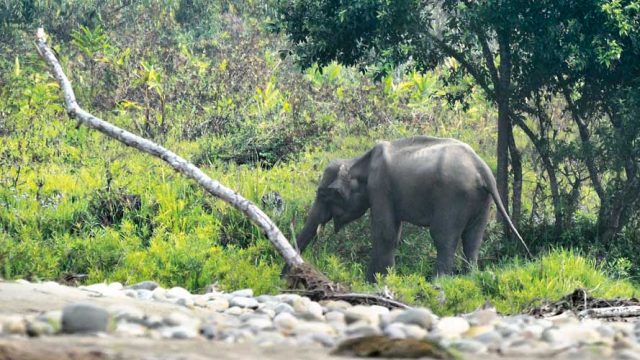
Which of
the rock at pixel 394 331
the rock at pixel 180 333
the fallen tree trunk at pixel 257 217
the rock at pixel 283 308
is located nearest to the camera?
the rock at pixel 394 331

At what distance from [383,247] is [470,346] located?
6970 millimetres

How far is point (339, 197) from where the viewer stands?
13422mm

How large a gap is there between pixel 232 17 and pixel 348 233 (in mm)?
11027

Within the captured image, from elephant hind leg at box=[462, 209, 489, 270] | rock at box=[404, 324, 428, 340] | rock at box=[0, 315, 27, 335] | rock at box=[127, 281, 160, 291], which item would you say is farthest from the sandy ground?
elephant hind leg at box=[462, 209, 489, 270]

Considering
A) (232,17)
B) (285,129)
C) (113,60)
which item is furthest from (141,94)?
(232,17)

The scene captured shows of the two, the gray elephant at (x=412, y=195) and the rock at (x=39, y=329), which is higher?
the gray elephant at (x=412, y=195)

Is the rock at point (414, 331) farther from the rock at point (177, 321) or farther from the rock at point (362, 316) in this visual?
the rock at point (177, 321)

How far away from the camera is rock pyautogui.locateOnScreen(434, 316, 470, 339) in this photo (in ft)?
21.9

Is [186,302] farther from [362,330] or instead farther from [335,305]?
[362,330]

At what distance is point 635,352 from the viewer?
19.7 feet

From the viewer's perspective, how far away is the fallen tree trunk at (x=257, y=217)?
1016 cm

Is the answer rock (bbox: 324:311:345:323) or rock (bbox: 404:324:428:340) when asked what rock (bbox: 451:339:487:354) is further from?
rock (bbox: 324:311:345:323)

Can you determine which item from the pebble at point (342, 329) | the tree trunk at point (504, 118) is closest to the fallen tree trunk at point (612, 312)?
the pebble at point (342, 329)

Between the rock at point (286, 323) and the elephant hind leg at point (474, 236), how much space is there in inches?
241
